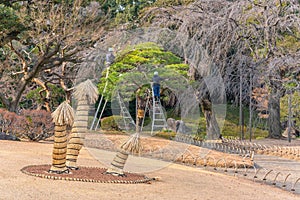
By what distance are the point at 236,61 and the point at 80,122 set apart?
31.4ft

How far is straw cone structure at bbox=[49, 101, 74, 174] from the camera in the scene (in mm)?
7414

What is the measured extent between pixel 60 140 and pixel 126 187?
1.30 metres

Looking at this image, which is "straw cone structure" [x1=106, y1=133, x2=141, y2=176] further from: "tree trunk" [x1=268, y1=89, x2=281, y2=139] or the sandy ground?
"tree trunk" [x1=268, y1=89, x2=281, y2=139]

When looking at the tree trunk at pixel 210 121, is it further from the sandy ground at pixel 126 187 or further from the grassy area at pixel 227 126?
the sandy ground at pixel 126 187

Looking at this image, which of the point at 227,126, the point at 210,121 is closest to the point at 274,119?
the point at 227,126

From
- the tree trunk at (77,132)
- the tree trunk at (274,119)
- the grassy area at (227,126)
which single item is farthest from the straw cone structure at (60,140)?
the tree trunk at (274,119)

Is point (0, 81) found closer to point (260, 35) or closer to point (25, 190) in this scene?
point (260, 35)

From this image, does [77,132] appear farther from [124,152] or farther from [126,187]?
[126,187]

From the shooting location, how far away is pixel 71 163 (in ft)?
26.3

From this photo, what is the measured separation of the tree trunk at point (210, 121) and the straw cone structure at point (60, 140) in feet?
33.5

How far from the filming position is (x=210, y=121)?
1755 centimetres

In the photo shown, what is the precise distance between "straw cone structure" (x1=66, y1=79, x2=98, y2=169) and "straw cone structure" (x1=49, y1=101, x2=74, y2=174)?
1.45 ft

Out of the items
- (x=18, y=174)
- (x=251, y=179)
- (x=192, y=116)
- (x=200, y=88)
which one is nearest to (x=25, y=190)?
(x=18, y=174)

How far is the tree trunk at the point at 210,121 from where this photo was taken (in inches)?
687
